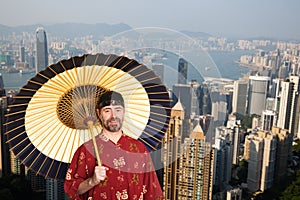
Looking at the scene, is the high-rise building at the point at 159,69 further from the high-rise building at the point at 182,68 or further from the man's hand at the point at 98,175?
the man's hand at the point at 98,175

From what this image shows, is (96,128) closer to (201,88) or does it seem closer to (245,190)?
(201,88)

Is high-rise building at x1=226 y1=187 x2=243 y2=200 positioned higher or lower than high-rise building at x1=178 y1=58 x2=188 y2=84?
lower

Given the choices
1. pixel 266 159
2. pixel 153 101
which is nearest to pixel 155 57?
pixel 153 101

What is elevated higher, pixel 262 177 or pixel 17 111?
pixel 17 111

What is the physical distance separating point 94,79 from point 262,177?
186 inches

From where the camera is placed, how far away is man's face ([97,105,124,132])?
69 centimetres

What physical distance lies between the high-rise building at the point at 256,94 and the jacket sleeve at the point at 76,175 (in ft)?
23.4

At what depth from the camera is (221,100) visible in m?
1.05

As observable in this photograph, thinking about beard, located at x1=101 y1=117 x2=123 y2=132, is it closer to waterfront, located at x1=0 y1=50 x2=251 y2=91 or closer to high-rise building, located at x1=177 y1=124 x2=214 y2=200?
waterfront, located at x1=0 y1=50 x2=251 y2=91

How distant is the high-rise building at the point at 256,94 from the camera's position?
766 cm

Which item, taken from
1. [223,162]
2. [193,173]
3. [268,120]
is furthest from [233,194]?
[268,120]

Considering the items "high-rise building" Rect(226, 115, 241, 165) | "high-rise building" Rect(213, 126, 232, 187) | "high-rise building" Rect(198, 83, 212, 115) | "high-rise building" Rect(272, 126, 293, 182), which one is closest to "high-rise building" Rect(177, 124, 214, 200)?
"high-rise building" Rect(198, 83, 212, 115)

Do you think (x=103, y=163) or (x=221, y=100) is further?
(x=221, y=100)

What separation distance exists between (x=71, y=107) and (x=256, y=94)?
7.54 metres
